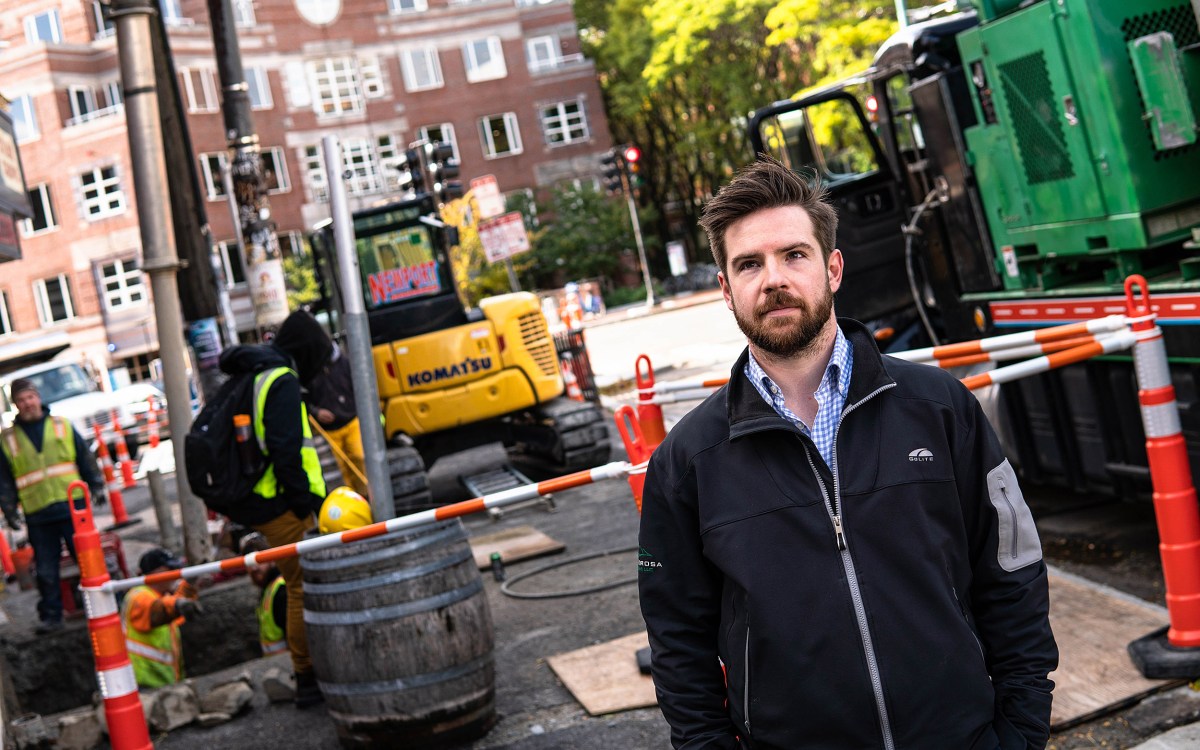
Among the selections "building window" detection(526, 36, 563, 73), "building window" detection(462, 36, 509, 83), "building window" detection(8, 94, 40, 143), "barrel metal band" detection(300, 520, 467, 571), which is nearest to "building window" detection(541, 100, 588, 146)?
"building window" detection(526, 36, 563, 73)

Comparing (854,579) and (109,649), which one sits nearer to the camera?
(854,579)

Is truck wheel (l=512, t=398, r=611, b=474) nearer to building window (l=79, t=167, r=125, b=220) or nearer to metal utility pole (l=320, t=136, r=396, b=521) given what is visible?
metal utility pole (l=320, t=136, r=396, b=521)

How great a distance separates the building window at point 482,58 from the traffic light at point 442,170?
3535 centimetres

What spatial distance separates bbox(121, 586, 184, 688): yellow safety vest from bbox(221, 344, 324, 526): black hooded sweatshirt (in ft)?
3.72

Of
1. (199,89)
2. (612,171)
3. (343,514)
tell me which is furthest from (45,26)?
(343,514)

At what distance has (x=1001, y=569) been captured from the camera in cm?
263

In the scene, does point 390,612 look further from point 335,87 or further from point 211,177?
point 335,87

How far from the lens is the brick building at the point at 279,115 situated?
4531 centimetres

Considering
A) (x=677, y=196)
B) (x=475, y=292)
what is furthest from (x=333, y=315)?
(x=677, y=196)

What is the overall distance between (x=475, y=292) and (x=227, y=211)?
10.4 metres

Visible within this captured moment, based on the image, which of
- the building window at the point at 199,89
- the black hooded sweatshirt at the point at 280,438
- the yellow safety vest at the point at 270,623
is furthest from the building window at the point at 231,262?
the black hooded sweatshirt at the point at 280,438

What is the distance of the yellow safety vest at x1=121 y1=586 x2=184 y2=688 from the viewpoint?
26.3 feet

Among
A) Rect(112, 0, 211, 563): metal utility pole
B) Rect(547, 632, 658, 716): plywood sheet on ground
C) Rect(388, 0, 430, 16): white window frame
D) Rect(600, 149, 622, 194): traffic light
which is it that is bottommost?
Rect(547, 632, 658, 716): plywood sheet on ground

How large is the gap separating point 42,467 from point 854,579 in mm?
9877
